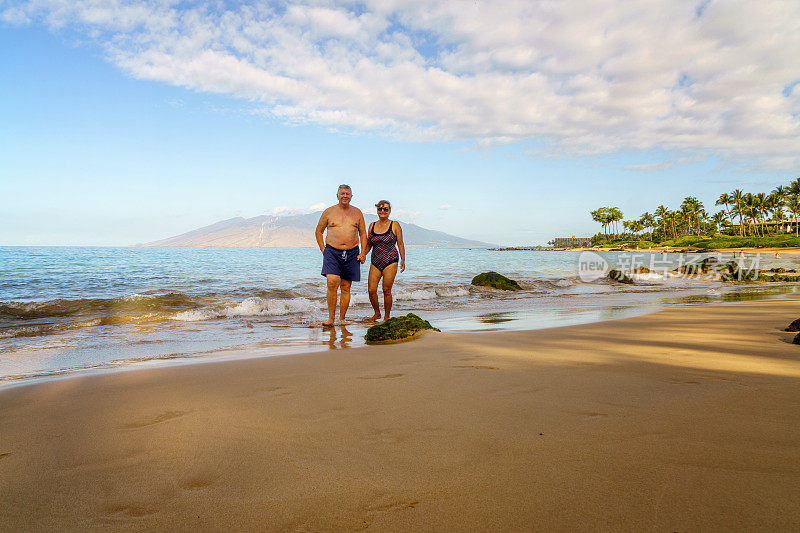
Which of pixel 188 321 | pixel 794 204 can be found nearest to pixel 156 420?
pixel 188 321

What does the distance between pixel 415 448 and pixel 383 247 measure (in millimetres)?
6207

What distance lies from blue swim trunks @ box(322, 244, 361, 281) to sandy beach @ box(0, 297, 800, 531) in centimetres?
423

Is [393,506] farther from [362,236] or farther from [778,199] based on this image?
[778,199]

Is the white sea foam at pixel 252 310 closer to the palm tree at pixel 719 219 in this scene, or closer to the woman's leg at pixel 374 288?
the woman's leg at pixel 374 288

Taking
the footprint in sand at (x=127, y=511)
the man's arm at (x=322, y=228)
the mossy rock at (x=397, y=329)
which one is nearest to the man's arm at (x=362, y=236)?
the man's arm at (x=322, y=228)

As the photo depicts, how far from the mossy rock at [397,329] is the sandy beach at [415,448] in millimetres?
1712

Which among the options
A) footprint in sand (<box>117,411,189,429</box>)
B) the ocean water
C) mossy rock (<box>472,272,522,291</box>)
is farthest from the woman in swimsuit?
mossy rock (<box>472,272,522,291</box>)

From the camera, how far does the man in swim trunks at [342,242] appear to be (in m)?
7.43

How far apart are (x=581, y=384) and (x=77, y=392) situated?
10.8ft

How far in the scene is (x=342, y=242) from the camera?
747cm

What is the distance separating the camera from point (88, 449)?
190 centimetres

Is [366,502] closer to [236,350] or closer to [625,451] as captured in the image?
[625,451]

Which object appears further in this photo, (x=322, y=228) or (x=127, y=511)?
(x=322, y=228)

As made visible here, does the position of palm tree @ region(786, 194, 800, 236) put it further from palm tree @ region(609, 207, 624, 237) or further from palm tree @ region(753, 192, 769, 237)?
palm tree @ region(609, 207, 624, 237)
